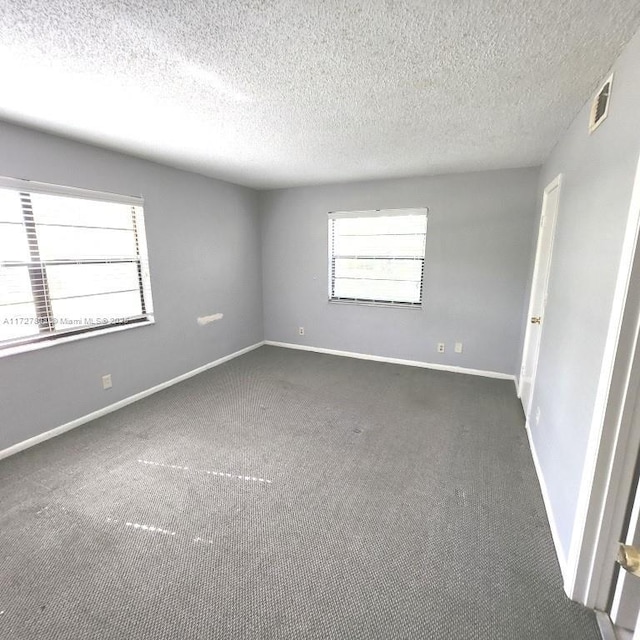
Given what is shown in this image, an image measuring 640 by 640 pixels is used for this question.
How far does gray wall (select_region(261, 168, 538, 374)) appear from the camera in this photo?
11.6 ft

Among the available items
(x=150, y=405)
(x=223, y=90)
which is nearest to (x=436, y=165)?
(x=223, y=90)

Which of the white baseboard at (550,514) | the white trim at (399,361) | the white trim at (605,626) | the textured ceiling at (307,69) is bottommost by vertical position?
the white trim at (605,626)

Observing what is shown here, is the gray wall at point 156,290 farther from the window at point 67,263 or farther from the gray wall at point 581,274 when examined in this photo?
the gray wall at point 581,274

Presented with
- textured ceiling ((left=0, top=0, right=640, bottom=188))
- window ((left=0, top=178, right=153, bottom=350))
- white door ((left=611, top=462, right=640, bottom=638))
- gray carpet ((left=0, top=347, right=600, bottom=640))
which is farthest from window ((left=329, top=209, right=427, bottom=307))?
white door ((left=611, top=462, right=640, bottom=638))

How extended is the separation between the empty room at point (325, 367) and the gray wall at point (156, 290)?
0.02 m

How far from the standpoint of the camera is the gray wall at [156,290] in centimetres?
237

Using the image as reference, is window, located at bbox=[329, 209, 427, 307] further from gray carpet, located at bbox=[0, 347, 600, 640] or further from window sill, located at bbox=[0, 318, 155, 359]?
window sill, located at bbox=[0, 318, 155, 359]

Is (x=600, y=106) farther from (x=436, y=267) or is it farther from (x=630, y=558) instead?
(x=436, y=267)

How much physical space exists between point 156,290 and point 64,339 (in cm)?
94

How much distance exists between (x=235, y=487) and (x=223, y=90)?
7.55 feet

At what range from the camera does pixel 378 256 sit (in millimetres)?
4219

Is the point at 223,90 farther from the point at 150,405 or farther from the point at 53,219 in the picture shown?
the point at 150,405

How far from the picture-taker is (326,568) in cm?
151

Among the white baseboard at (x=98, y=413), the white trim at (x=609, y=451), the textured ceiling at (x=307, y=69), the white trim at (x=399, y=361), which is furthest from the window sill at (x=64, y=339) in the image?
the white trim at (x=609, y=451)
